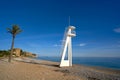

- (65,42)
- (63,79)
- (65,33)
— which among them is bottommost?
(63,79)

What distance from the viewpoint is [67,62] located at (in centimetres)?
2598

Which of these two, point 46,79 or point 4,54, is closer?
point 46,79

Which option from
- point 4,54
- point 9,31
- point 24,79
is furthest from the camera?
point 4,54

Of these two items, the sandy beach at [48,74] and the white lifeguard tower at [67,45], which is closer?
the sandy beach at [48,74]

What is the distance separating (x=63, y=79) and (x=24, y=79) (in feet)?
11.2

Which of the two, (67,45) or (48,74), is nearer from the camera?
(48,74)

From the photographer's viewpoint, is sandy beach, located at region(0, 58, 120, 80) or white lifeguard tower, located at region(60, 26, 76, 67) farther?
white lifeguard tower, located at region(60, 26, 76, 67)

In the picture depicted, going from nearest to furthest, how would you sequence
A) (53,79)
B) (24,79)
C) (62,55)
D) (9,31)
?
(24,79) → (53,79) → (62,55) → (9,31)

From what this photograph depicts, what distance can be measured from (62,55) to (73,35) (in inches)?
177

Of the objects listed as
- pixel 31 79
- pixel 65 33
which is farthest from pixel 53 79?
pixel 65 33

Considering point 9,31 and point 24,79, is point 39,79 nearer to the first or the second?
point 24,79

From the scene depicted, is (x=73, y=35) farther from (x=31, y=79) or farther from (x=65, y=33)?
(x=31, y=79)

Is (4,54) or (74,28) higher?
(74,28)

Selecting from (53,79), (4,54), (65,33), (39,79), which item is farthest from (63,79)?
(4,54)
